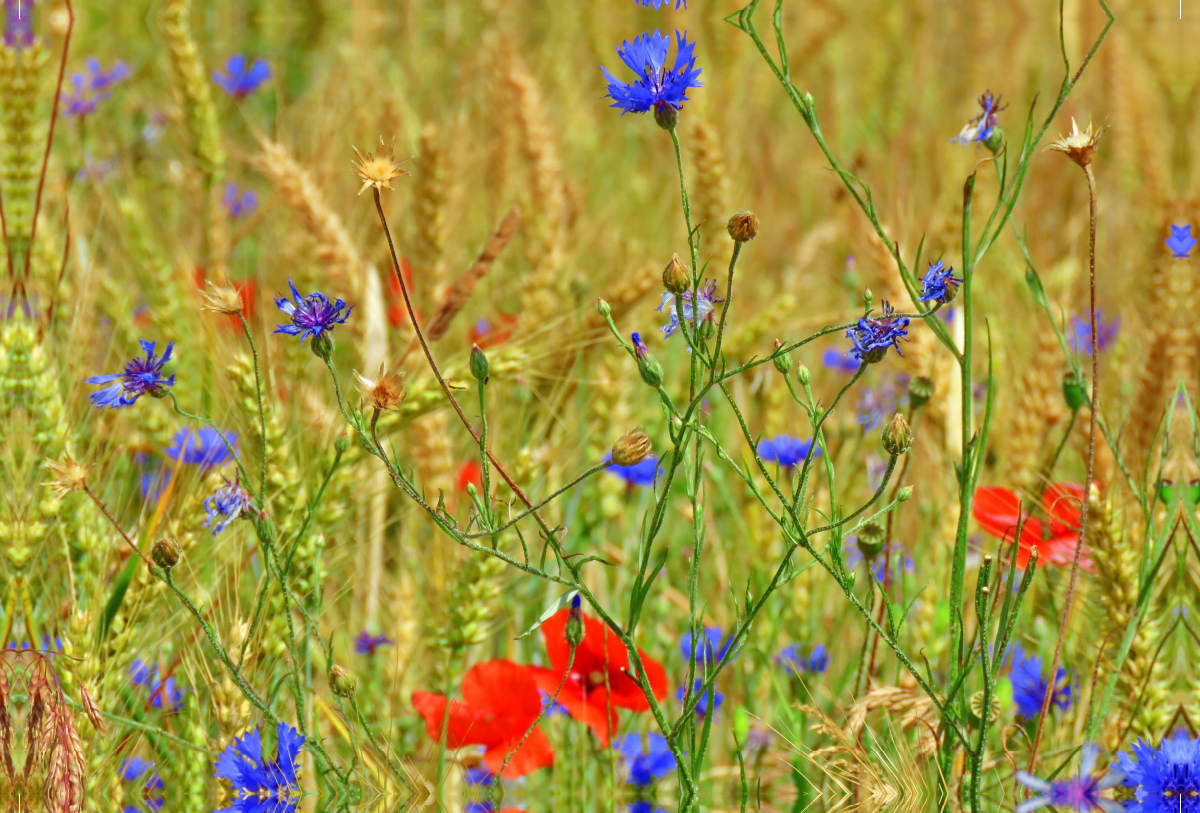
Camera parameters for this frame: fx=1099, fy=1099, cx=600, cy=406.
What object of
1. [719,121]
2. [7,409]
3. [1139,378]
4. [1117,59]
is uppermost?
[1117,59]

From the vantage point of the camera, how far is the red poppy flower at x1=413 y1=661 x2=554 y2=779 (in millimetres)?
876

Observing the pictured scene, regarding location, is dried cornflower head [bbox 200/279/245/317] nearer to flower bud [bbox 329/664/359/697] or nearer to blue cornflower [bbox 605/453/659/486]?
flower bud [bbox 329/664/359/697]

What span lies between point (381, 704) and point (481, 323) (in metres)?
0.74

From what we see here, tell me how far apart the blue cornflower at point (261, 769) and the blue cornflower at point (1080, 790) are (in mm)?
437

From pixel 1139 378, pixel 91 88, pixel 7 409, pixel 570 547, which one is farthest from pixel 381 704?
pixel 91 88

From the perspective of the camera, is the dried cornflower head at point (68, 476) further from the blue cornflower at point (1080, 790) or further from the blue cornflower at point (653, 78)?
the blue cornflower at point (1080, 790)

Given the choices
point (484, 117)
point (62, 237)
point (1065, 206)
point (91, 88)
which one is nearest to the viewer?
point (62, 237)

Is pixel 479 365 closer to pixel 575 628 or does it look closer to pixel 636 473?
pixel 575 628

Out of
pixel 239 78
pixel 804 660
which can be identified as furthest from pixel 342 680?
pixel 239 78

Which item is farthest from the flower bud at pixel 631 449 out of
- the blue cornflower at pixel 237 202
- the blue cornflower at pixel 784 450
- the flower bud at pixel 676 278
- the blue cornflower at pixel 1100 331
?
the blue cornflower at pixel 237 202

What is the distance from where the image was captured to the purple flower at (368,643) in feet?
3.54

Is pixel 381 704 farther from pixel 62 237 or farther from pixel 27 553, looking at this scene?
pixel 62 237

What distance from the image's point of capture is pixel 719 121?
5.61 feet

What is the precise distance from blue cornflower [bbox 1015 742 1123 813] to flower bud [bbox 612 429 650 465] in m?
0.25
